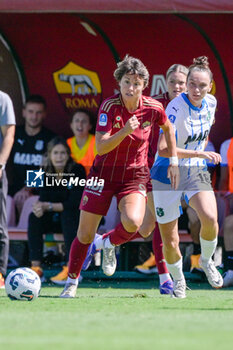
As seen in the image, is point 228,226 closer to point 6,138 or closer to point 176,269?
point 176,269

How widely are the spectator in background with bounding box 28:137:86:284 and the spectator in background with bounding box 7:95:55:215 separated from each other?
86cm

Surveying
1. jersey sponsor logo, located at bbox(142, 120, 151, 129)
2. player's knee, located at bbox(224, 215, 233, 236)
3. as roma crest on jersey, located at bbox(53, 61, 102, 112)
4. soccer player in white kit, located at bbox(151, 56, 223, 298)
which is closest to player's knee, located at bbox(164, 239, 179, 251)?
soccer player in white kit, located at bbox(151, 56, 223, 298)

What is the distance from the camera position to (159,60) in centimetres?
1131

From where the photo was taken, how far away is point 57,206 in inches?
398

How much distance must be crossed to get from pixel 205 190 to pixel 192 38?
13.3 ft

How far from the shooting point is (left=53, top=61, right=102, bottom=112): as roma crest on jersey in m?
11.6

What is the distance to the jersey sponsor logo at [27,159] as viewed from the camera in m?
11.2

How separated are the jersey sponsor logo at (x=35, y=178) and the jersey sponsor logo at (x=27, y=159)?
0.44 ft

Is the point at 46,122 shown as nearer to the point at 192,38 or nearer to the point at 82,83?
the point at 82,83

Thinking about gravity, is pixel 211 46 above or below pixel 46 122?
above

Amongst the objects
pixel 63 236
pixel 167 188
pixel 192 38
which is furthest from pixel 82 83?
pixel 167 188

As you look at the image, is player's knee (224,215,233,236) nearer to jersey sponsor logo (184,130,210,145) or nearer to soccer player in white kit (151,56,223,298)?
soccer player in white kit (151,56,223,298)

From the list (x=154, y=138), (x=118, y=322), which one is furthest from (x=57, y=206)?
(x=118, y=322)

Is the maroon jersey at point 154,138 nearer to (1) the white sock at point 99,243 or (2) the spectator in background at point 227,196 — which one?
(1) the white sock at point 99,243
